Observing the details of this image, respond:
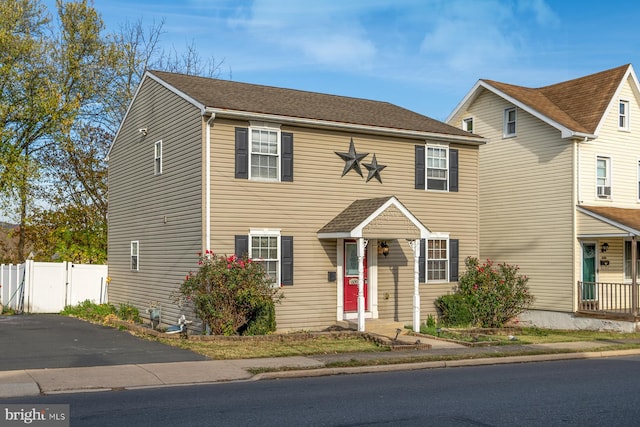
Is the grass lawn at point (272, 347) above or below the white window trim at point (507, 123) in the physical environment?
below

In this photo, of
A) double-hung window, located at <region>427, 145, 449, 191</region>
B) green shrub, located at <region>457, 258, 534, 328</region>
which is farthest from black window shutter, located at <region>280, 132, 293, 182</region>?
green shrub, located at <region>457, 258, 534, 328</region>

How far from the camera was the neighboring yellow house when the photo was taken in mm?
23062

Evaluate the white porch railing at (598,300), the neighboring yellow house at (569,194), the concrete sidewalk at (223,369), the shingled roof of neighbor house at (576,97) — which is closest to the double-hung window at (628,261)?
the neighboring yellow house at (569,194)

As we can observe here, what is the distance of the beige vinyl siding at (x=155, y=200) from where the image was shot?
18500mm

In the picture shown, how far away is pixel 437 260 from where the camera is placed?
70.9 ft

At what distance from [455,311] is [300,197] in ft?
20.1

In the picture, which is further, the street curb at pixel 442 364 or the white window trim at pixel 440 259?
the white window trim at pixel 440 259

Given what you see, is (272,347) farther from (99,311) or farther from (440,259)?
(99,311)

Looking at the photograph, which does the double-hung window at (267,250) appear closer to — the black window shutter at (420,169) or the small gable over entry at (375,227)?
the small gable over entry at (375,227)

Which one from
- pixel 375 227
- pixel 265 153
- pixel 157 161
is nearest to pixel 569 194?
pixel 375 227

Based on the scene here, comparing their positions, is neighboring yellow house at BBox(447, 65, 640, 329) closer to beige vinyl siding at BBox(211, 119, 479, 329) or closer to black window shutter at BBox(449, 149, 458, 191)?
beige vinyl siding at BBox(211, 119, 479, 329)

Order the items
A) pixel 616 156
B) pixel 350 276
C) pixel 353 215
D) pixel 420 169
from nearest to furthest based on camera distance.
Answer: pixel 353 215, pixel 350 276, pixel 420 169, pixel 616 156

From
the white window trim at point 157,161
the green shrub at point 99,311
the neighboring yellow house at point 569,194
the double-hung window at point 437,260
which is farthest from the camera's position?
the neighboring yellow house at point 569,194

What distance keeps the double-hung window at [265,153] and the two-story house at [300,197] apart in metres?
0.03
